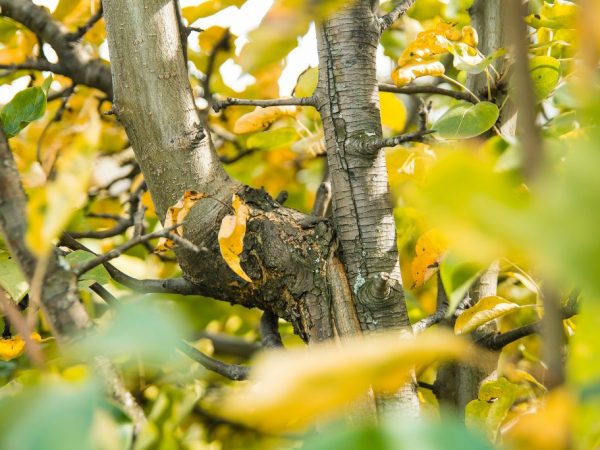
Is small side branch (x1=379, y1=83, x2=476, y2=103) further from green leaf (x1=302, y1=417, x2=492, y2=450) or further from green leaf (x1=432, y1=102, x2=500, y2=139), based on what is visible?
green leaf (x1=302, y1=417, x2=492, y2=450)

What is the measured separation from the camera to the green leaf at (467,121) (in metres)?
0.74

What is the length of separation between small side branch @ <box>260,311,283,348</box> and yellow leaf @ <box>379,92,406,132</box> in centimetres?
40

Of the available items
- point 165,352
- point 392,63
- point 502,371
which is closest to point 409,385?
point 502,371

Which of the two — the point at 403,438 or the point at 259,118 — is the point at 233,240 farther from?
the point at 403,438

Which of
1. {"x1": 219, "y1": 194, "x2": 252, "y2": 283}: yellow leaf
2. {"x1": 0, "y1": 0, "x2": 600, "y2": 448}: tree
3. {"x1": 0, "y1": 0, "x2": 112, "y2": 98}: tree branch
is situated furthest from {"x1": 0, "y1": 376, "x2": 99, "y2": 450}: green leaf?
{"x1": 0, "y1": 0, "x2": 112, "y2": 98}: tree branch

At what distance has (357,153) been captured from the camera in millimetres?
761

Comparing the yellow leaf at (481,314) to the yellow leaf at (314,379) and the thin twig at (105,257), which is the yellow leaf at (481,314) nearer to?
the thin twig at (105,257)

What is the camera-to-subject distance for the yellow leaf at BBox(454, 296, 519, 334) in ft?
2.28

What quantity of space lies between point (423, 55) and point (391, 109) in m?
0.27

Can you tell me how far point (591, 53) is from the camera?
8.6 inches

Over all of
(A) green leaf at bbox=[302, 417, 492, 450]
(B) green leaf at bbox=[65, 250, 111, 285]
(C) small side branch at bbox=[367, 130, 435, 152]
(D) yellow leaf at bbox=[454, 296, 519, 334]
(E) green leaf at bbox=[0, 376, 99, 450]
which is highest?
(C) small side branch at bbox=[367, 130, 435, 152]

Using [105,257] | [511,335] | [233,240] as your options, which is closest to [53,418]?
[105,257]

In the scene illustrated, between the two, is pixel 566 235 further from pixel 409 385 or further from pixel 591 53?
pixel 409 385

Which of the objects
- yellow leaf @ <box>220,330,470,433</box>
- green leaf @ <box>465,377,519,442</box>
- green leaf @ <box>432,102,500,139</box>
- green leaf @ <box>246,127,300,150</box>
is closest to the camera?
yellow leaf @ <box>220,330,470,433</box>
